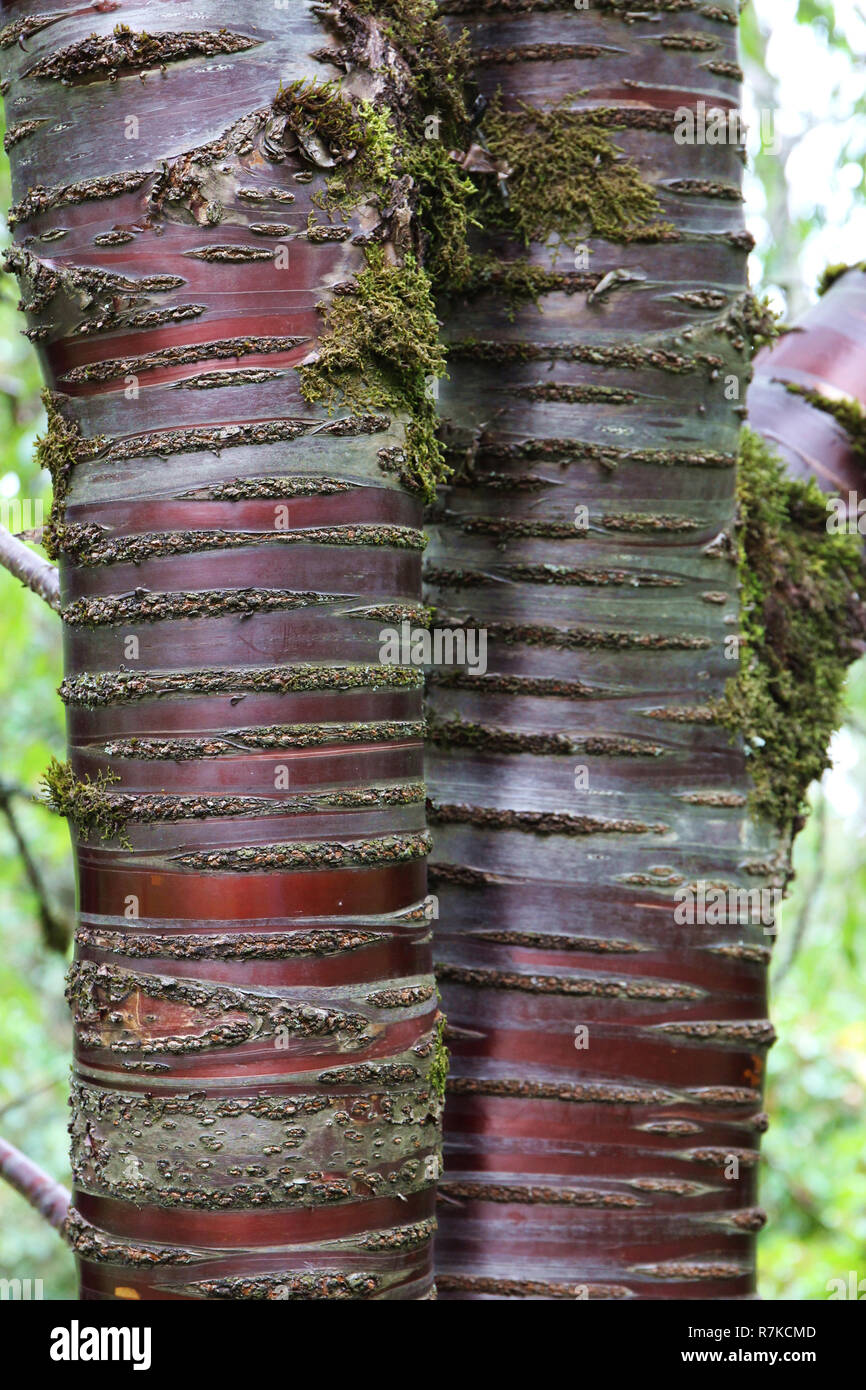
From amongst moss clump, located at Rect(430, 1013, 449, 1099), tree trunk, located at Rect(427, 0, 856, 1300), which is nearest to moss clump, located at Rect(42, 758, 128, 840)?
moss clump, located at Rect(430, 1013, 449, 1099)

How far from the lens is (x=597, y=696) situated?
1681 mm

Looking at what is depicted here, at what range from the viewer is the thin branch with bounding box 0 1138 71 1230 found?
1.68m

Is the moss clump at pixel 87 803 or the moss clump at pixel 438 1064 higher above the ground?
the moss clump at pixel 87 803

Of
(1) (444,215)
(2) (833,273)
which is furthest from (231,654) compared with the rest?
(2) (833,273)

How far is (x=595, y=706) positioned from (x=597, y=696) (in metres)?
0.01

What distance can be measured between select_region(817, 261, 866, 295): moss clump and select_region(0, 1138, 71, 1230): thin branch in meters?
2.24

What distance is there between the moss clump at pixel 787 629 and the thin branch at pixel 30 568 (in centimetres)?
92

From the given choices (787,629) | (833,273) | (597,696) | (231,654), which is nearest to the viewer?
(231,654)

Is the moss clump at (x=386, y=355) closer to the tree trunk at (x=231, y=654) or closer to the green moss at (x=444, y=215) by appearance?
the tree trunk at (x=231, y=654)

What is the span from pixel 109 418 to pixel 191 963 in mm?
576

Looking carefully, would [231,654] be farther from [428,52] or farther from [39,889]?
[39,889]

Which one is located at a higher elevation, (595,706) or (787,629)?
(787,629)

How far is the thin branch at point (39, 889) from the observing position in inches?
85.4

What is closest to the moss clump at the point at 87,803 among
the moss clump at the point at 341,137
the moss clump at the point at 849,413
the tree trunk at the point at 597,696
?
the tree trunk at the point at 597,696
